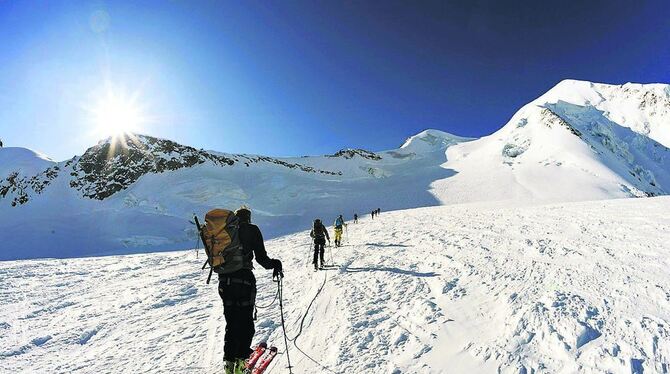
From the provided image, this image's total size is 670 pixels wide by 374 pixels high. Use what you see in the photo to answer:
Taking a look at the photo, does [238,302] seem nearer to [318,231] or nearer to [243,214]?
[243,214]

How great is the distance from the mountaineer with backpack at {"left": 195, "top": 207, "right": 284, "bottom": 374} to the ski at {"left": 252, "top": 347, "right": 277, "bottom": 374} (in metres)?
0.44

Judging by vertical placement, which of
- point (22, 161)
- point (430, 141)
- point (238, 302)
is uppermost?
point (430, 141)

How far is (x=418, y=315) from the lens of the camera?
6520mm

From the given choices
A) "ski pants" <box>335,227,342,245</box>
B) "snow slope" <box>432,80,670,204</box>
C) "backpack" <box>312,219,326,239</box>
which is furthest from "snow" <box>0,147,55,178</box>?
"snow slope" <box>432,80,670,204</box>

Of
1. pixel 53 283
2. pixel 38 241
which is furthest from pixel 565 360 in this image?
pixel 38 241

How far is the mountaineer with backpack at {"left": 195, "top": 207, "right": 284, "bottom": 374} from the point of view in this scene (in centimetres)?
438

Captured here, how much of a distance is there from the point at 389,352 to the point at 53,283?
47.9ft

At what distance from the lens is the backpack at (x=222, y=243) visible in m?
4.36

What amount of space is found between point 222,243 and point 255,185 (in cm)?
6313

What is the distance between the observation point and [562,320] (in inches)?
216

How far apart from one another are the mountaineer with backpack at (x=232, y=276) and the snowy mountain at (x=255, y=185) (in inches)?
1423

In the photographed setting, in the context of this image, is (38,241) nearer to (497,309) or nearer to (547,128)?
(497,309)

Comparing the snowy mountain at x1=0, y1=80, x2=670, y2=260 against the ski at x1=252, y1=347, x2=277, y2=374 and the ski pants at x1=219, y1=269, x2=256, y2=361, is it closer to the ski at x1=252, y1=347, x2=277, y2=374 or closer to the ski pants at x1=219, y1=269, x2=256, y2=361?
the ski at x1=252, y1=347, x2=277, y2=374

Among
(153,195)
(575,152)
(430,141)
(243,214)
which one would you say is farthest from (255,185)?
(430,141)
